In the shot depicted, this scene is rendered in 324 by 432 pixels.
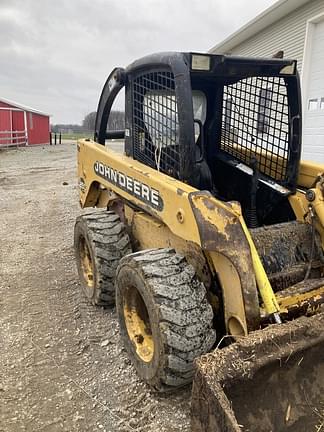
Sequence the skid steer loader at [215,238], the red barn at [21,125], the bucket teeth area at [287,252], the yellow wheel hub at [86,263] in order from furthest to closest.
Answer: the red barn at [21,125] → the yellow wheel hub at [86,263] → the bucket teeth area at [287,252] → the skid steer loader at [215,238]

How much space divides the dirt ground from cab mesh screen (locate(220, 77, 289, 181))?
1906mm

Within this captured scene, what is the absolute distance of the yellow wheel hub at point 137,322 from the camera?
112 inches

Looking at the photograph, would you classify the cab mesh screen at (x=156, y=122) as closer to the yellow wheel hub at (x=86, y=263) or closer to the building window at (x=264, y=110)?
the building window at (x=264, y=110)

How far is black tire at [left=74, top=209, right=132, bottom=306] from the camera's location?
143 inches

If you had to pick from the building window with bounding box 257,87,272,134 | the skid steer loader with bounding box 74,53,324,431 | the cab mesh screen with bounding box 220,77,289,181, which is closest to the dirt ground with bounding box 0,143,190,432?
the skid steer loader with bounding box 74,53,324,431

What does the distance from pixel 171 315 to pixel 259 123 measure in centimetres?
192

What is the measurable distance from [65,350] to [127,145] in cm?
177

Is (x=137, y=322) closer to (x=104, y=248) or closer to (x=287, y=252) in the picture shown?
(x=104, y=248)

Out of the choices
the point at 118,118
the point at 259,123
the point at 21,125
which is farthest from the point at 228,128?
the point at 21,125

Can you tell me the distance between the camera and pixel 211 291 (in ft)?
8.45

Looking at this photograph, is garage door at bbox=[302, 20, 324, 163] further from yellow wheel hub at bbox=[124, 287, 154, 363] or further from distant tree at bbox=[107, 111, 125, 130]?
yellow wheel hub at bbox=[124, 287, 154, 363]

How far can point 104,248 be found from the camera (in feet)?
11.9

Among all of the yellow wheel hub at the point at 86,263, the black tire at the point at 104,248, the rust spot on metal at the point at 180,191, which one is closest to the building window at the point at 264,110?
the rust spot on metal at the point at 180,191

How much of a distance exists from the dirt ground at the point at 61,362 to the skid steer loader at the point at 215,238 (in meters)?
0.18
